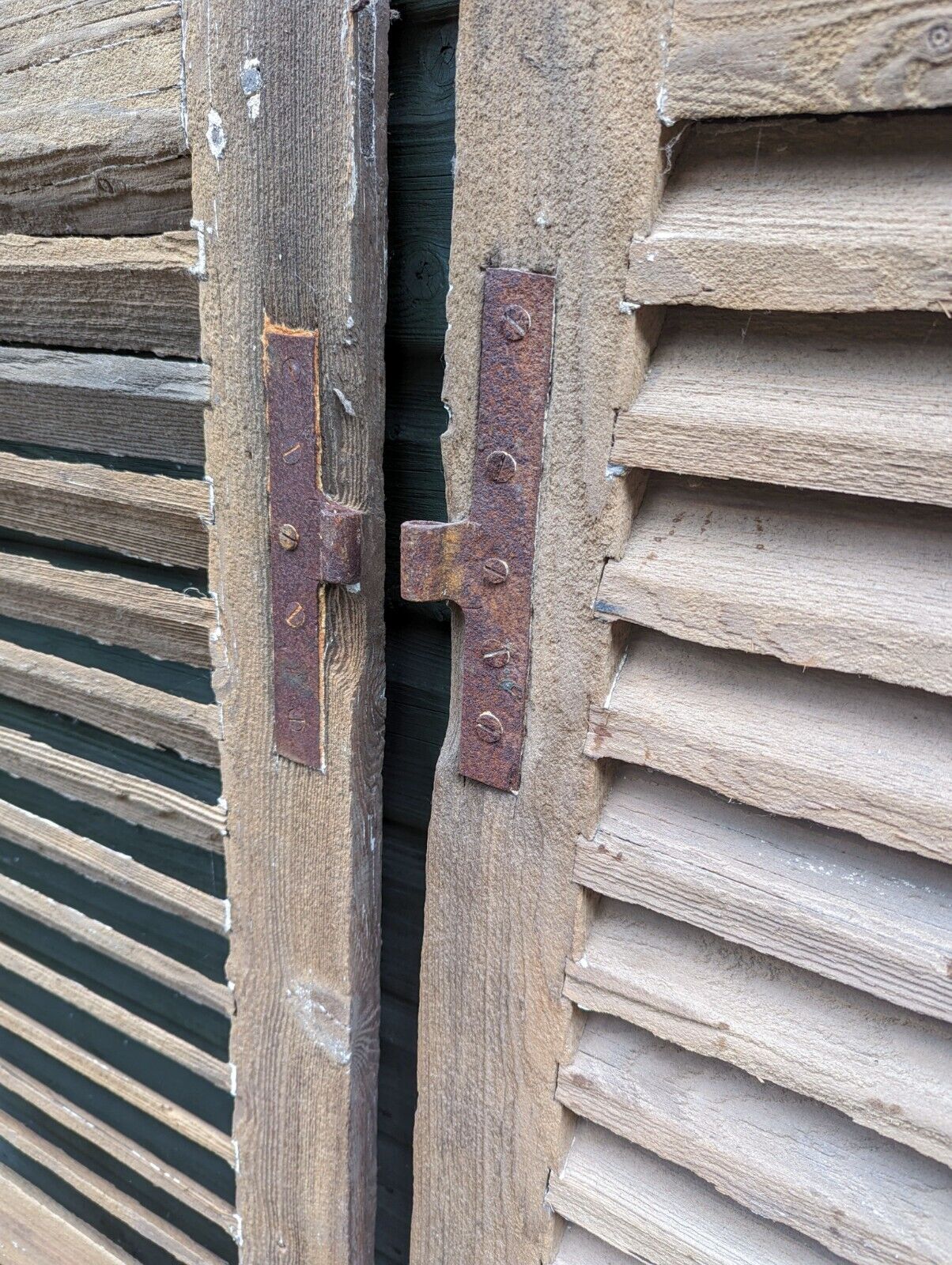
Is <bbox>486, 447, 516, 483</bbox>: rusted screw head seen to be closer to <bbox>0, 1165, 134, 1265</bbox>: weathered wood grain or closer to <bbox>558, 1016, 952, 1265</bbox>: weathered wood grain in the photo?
<bbox>558, 1016, 952, 1265</bbox>: weathered wood grain

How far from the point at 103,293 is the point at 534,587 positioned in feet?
1.89

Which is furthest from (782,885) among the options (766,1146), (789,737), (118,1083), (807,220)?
(118,1083)

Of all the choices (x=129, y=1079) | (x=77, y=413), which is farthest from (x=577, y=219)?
(x=129, y=1079)

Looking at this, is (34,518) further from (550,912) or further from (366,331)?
(550,912)

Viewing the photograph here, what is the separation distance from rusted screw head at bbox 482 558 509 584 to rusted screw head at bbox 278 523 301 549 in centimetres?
17

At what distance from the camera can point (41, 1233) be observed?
1.30 meters

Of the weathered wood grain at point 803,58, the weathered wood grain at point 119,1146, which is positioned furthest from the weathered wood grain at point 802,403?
the weathered wood grain at point 119,1146

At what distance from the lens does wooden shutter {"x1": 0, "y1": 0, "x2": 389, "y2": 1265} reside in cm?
67

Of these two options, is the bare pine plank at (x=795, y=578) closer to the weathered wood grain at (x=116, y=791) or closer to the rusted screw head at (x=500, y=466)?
the rusted screw head at (x=500, y=466)

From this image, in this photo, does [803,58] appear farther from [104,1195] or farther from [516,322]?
[104,1195]

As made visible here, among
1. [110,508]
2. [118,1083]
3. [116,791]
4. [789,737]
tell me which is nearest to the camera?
[789,737]

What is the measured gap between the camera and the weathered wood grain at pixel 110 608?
898 mm

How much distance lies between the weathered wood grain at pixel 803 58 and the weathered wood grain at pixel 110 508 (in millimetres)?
540

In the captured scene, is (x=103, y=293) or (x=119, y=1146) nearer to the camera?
(x=103, y=293)
